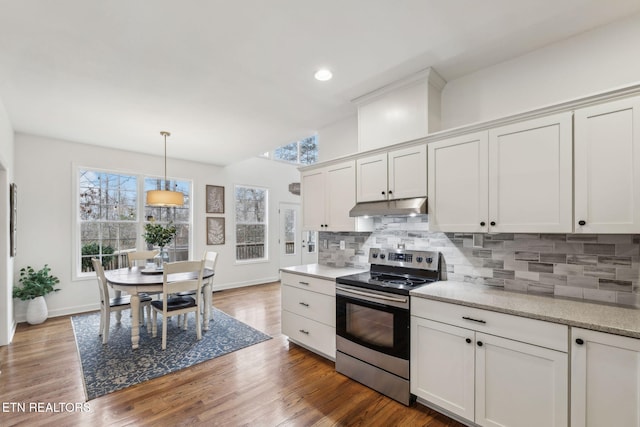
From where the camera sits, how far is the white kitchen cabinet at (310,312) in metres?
2.93

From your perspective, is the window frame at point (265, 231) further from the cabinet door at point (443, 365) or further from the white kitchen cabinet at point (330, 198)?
the cabinet door at point (443, 365)

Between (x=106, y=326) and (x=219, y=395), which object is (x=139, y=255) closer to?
(x=106, y=326)

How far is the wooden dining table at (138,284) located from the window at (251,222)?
2673 millimetres

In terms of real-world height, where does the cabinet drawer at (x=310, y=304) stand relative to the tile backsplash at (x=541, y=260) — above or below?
below

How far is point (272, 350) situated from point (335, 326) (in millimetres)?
908

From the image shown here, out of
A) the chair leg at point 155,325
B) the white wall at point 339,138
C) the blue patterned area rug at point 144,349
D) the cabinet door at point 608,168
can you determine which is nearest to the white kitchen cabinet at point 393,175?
the white wall at point 339,138

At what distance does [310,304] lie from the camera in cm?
313

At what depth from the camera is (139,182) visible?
5238 mm

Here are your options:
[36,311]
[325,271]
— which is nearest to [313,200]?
[325,271]

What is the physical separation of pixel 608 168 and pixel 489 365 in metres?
1.38

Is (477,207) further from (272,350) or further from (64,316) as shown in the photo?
(64,316)

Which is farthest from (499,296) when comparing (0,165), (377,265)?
(0,165)

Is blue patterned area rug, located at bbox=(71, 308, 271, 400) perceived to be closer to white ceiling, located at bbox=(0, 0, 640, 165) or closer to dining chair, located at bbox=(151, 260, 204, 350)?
dining chair, located at bbox=(151, 260, 204, 350)

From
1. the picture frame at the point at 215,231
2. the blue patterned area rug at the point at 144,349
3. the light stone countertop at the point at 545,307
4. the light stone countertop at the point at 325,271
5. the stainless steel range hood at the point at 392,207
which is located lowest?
the blue patterned area rug at the point at 144,349
